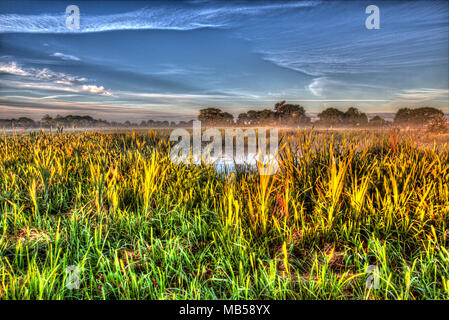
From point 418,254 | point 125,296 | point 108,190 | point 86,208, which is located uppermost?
point 108,190

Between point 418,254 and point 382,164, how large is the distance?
5.91 feet

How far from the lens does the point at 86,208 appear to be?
124 inches

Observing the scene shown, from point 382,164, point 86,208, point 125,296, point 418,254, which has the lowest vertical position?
point 125,296

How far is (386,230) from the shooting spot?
250cm

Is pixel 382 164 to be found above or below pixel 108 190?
above

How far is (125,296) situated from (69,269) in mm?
528

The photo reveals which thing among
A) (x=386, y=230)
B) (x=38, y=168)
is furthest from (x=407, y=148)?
(x=38, y=168)

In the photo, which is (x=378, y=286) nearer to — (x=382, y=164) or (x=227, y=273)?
(x=227, y=273)
